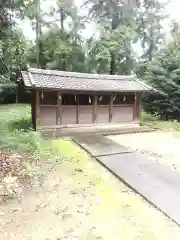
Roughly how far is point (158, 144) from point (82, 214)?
257 inches

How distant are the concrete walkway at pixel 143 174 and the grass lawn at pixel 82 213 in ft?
0.75

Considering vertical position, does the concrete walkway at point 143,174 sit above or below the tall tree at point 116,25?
below

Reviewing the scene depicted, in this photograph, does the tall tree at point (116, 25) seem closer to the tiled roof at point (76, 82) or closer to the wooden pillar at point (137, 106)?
the tiled roof at point (76, 82)

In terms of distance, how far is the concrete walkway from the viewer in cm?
513

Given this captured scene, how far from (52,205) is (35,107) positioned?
732 cm

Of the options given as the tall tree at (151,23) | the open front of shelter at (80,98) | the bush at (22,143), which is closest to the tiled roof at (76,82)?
the open front of shelter at (80,98)

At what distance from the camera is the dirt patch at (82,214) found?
3.99m

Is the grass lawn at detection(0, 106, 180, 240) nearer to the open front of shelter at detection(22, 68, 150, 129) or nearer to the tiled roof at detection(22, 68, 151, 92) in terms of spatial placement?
the open front of shelter at detection(22, 68, 150, 129)

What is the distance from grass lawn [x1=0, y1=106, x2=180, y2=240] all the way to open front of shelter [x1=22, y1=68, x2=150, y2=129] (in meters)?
5.64

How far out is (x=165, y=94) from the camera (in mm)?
15578

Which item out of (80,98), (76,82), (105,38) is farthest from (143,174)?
(105,38)

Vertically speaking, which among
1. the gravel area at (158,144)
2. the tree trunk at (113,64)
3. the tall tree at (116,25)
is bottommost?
the gravel area at (158,144)

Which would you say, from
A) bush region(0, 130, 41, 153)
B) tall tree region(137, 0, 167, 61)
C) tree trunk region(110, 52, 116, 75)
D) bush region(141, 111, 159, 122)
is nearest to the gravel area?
bush region(141, 111, 159, 122)

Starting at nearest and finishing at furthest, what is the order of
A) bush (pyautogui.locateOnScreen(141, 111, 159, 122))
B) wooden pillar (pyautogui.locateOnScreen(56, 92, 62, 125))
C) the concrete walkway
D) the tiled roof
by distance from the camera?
the concrete walkway, the tiled roof, wooden pillar (pyautogui.locateOnScreen(56, 92, 62, 125)), bush (pyautogui.locateOnScreen(141, 111, 159, 122))
